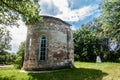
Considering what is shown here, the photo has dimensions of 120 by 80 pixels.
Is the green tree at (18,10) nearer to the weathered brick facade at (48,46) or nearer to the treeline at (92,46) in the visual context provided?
the weathered brick facade at (48,46)

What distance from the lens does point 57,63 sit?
815 inches

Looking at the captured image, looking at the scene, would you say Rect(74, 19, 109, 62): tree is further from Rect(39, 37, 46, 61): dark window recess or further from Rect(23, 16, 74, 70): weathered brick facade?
Rect(39, 37, 46, 61): dark window recess

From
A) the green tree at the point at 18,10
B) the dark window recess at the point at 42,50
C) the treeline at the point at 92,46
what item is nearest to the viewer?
the green tree at the point at 18,10

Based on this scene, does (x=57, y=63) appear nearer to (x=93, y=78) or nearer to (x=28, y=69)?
(x=28, y=69)

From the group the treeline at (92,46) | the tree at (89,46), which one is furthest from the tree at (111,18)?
the tree at (89,46)

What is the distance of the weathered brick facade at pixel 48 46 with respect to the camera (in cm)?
2039

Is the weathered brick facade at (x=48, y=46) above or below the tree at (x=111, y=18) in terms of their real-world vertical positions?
below

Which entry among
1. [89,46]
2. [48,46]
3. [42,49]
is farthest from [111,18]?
[89,46]

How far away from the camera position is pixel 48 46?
20.8 metres

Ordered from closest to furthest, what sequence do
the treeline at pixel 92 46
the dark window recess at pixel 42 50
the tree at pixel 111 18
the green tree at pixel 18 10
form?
the green tree at pixel 18 10
the dark window recess at pixel 42 50
the tree at pixel 111 18
the treeline at pixel 92 46

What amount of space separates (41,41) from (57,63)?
325cm

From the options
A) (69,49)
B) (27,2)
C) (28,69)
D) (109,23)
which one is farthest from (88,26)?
(27,2)

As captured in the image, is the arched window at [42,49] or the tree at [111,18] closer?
the arched window at [42,49]

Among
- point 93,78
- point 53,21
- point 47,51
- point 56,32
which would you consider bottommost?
point 93,78
